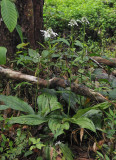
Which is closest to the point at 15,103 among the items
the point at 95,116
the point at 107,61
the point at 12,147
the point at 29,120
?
the point at 29,120

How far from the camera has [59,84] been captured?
214 centimetres

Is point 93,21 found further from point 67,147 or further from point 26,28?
point 67,147

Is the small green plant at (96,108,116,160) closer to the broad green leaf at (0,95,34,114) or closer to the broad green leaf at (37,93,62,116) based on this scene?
the broad green leaf at (37,93,62,116)

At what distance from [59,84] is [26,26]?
53.4 inches

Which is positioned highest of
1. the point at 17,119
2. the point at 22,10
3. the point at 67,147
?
the point at 22,10

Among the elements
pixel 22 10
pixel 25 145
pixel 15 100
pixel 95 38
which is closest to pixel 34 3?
pixel 22 10

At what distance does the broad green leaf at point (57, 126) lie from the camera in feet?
5.33

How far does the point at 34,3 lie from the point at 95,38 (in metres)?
2.78

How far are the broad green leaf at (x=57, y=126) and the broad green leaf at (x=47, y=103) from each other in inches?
6.4

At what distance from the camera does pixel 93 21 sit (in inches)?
236

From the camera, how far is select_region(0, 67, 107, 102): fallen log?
79.5 inches

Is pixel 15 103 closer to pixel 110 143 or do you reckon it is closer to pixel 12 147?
pixel 12 147

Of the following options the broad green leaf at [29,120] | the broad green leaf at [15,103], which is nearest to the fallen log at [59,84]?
the broad green leaf at [15,103]

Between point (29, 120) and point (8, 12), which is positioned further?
point (29, 120)
